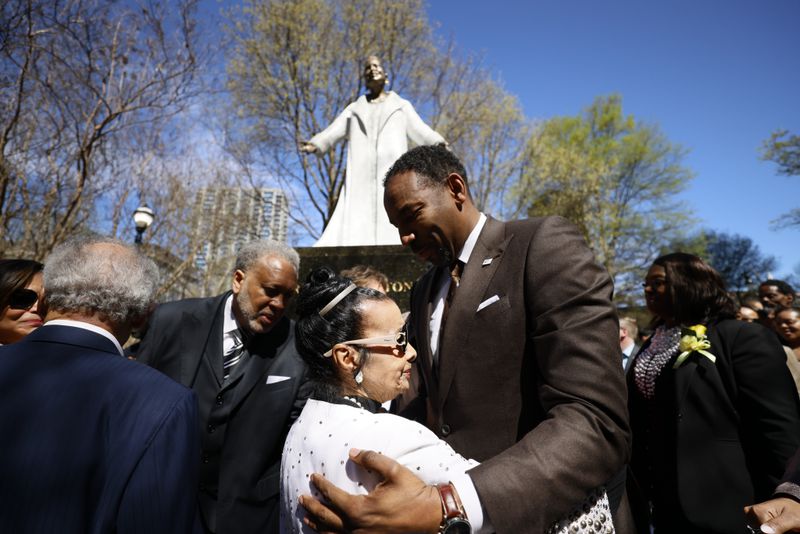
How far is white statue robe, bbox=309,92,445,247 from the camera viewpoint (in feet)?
23.7

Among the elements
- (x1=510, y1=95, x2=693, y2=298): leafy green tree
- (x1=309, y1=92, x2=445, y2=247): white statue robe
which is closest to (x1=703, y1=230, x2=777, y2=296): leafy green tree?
(x1=510, y1=95, x2=693, y2=298): leafy green tree

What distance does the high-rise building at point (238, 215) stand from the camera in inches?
699

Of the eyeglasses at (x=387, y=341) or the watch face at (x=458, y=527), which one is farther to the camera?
the eyeglasses at (x=387, y=341)

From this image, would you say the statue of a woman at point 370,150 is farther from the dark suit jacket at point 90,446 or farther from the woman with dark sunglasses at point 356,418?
the dark suit jacket at point 90,446

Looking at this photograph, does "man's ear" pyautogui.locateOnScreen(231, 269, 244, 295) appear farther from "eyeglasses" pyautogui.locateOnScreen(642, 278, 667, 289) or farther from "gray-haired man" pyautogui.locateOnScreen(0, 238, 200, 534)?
"eyeglasses" pyautogui.locateOnScreen(642, 278, 667, 289)

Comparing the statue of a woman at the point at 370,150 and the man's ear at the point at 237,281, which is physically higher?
the statue of a woman at the point at 370,150

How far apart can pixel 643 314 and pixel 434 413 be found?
30.7 metres

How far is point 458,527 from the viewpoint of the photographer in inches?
45.1

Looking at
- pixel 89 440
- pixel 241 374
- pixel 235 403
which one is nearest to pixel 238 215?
pixel 241 374

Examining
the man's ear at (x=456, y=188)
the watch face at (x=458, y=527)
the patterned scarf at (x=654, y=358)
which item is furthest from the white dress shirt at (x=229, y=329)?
the patterned scarf at (x=654, y=358)

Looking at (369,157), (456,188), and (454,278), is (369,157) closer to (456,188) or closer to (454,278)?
(456,188)

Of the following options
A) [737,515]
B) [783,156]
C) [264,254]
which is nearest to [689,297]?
[737,515]

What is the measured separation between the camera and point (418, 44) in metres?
17.0

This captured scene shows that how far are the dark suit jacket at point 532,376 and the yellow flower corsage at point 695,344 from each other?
185 centimetres
